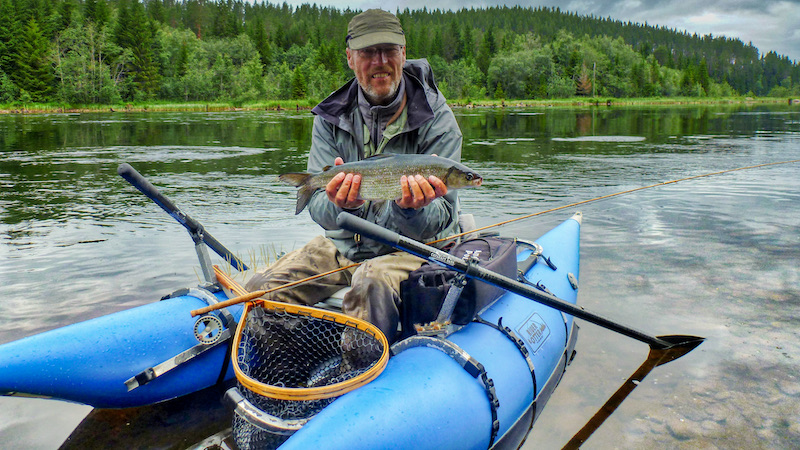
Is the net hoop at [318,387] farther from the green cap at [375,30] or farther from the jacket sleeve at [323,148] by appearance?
the green cap at [375,30]

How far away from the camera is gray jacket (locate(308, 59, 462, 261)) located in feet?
12.2

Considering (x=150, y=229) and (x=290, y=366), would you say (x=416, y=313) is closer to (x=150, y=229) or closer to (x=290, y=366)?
(x=290, y=366)

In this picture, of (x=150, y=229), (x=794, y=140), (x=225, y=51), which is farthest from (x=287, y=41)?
(x=150, y=229)

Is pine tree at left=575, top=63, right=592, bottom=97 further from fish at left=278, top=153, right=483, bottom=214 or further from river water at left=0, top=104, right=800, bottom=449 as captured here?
fish at left=278, top=153, right=483, bottom=214

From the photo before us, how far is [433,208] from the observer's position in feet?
12.0

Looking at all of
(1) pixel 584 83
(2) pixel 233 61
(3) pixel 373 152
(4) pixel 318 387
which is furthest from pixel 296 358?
(1) pixel 584 83

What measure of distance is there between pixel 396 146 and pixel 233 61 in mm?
109764

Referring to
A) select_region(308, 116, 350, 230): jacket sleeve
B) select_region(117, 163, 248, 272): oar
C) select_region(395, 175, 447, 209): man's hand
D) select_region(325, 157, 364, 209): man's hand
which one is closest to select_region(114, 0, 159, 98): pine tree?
select_region(117, 163, 248, 272): oar

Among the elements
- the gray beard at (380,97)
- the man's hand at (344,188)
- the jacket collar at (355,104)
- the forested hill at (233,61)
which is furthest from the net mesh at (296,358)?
the forested hill at (233,61)

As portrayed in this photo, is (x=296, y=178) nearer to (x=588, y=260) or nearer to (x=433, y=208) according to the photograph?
(x=433, y=208)

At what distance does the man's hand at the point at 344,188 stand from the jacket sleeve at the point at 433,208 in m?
0.34

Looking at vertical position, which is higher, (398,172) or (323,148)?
(323,148)

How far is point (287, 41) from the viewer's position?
128 m

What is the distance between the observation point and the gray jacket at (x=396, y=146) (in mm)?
3713
